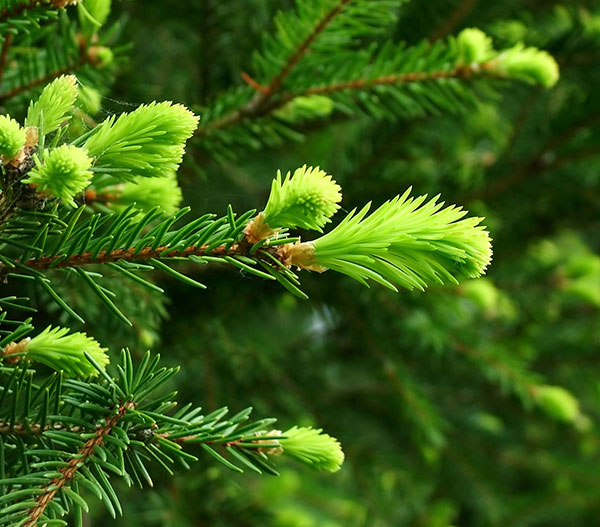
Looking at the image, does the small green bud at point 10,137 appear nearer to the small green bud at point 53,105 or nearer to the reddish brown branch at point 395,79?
the small green bud at point 53,105

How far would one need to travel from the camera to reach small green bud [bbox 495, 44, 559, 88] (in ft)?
2.42

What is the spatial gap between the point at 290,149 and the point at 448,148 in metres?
0.42

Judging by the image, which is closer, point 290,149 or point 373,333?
point 373,333

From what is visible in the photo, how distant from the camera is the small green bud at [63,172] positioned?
37 cm

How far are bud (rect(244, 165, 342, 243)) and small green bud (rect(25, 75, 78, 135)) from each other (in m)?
0.16

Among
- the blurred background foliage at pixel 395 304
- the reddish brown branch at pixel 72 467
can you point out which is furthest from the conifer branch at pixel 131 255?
the blurred background foliage at pixel 395 304

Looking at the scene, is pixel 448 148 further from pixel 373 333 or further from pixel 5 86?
pixel 5 86

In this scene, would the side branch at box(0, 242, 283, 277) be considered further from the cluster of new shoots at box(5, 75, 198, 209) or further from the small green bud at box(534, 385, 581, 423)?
the small green bud at box(534, 385, 581, 423)

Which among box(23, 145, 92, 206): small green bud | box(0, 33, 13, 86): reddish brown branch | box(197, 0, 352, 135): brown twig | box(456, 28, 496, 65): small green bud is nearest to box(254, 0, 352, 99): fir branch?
box(197, 0, 352, 135): brown twig

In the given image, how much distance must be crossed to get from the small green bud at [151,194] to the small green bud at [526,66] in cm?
44

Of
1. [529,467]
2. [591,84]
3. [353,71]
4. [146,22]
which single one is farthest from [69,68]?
[529,467]

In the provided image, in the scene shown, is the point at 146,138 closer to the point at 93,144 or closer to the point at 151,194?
the point at 93,144

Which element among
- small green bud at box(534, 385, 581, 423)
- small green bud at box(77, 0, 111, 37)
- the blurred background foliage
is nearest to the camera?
small green bud at box(77, 0, 111, 37)

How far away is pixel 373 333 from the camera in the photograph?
1237mm
